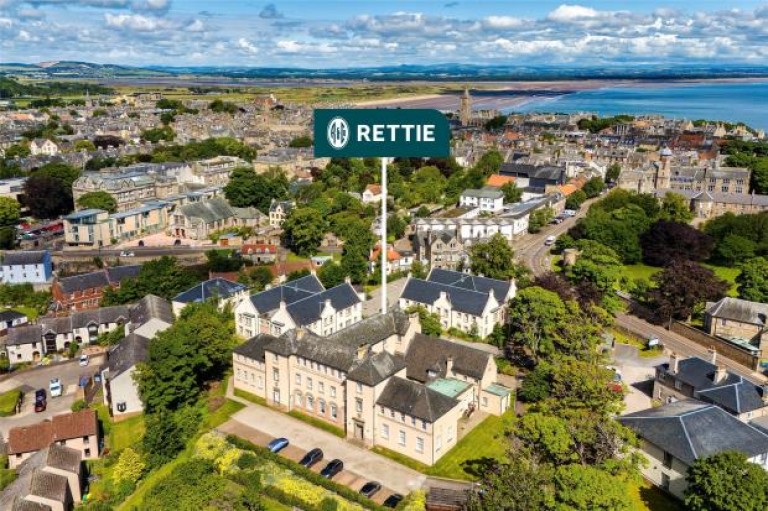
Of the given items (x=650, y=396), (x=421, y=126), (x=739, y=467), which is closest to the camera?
(x=739, y=467)

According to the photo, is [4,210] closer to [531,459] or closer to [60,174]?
[60,174]

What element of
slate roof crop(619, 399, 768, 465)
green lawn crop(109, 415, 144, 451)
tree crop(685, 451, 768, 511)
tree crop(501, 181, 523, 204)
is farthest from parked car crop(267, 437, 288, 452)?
tree crop(501, 181, 523, 204)

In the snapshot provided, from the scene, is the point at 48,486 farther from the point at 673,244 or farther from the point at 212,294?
the point at 673,244

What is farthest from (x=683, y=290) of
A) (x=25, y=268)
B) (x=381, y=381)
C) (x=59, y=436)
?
(x=25, y=268)

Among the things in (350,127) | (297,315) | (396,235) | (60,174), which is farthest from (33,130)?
(350,127)

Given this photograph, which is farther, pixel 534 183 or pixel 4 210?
pixel 534 183

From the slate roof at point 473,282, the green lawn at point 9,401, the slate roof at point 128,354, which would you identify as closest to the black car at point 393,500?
the slate roof at point 128,354
